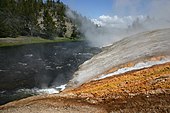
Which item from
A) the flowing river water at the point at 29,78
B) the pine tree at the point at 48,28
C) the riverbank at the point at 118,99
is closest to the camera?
the riverbank at the point at 118,99

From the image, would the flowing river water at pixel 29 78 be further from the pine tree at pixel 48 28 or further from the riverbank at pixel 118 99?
the pine tree at pixel 48 28

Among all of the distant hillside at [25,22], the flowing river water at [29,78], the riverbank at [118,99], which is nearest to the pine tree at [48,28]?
the distant hillside at [25,22]

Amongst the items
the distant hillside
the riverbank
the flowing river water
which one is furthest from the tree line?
the riverbank

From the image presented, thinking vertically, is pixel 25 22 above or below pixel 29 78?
above

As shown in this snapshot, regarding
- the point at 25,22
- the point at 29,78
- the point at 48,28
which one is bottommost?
the point at 48,28

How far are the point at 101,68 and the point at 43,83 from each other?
27.8ft

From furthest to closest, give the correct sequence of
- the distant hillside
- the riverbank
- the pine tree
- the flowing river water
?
the pine tree, the distant hillside, the flowing river water, the riverbank

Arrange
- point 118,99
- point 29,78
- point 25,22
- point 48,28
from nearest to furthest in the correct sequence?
point 118,99, point 29,78, point 25,22, point 48,28

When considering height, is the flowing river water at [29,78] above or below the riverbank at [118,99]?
below

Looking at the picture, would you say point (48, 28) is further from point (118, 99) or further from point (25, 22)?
point (118, 99)

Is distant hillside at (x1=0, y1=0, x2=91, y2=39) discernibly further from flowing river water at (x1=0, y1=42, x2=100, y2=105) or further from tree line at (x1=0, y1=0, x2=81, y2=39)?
flowing river water at (x1=0, y1=42, x2=100, y2=105)

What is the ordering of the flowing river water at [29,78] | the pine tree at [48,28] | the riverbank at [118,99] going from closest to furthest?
the riverbank at [118,99]
the flowing river water at [29,78]
the pine tree at [48,28]

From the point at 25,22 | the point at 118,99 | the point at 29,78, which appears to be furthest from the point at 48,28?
the point at 118,99

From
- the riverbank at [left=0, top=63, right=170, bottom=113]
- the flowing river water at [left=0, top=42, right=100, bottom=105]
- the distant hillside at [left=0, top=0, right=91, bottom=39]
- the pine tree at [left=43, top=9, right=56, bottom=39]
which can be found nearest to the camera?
the riverbank at [left=0, top=63, right=170, bottom=113]
